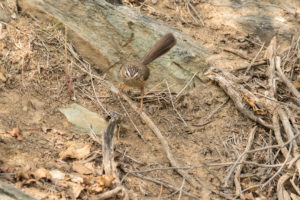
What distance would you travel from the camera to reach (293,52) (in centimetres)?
606

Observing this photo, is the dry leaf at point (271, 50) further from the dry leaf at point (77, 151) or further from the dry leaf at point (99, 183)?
the dry leaf at point (99, 183)

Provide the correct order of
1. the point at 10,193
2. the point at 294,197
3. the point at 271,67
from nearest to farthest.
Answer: the point at 10,193, the point at 294,197, the point at 271,67

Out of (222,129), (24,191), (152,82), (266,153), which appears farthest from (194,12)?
(24,191)

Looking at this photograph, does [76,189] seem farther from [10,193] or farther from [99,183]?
[10,193]

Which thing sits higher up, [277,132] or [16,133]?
[16,133]

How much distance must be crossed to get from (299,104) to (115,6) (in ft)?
10.6

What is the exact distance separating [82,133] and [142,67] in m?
1.50

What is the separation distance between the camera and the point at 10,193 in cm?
309

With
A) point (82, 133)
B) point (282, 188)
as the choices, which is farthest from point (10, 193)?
point (282, 188)

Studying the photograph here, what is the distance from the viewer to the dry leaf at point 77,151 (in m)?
4.06

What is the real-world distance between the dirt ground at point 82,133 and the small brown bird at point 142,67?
13.6 inches

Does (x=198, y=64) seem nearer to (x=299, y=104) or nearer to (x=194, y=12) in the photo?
(x=194, y=12)

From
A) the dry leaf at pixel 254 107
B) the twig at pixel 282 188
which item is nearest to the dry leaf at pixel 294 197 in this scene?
the twig at pixel 282 188

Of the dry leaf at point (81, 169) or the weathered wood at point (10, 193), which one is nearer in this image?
the weathered wood at point (10, 193)
